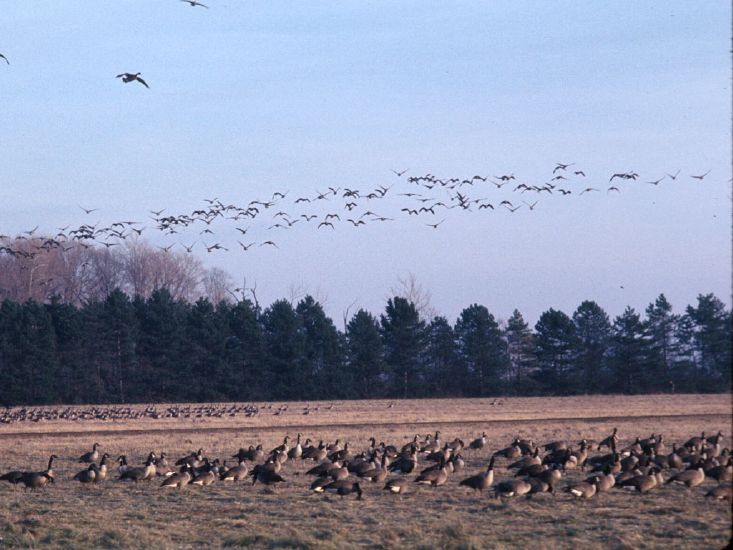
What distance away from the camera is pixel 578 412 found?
2066 inches

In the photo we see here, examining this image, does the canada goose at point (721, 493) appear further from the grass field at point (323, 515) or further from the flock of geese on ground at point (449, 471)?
the grass field at point (323, 515)

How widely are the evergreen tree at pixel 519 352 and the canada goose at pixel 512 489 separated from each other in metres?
62.5

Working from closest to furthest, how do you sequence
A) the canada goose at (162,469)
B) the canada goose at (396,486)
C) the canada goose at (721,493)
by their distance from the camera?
the canada goose at (721,493) → the canada goose at (396,486) → the canada goose at (162,469)

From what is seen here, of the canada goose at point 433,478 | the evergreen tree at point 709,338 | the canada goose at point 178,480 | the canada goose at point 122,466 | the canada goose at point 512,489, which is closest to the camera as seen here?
the canada goose at point 512,489

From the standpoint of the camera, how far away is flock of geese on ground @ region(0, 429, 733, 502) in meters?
20.2

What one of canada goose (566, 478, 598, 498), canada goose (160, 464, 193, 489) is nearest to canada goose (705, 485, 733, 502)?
canada goose (566, 478, 598, 498)

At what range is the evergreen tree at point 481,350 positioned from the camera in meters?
81.4

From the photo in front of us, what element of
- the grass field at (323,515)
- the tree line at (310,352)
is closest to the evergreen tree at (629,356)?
the tree line at (310,352)

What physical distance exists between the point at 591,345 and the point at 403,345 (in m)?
15.6

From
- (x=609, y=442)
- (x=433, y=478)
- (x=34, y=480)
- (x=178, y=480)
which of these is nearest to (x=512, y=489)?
(x=433, y=478)

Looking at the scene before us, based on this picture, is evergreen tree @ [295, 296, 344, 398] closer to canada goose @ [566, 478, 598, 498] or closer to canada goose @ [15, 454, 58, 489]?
canada goose @ [15, 454, 58, 489]

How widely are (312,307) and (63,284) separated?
28.5 meters

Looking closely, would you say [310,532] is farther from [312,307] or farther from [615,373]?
[312,307]

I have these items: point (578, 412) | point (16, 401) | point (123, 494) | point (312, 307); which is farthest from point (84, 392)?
point (123, 494)
